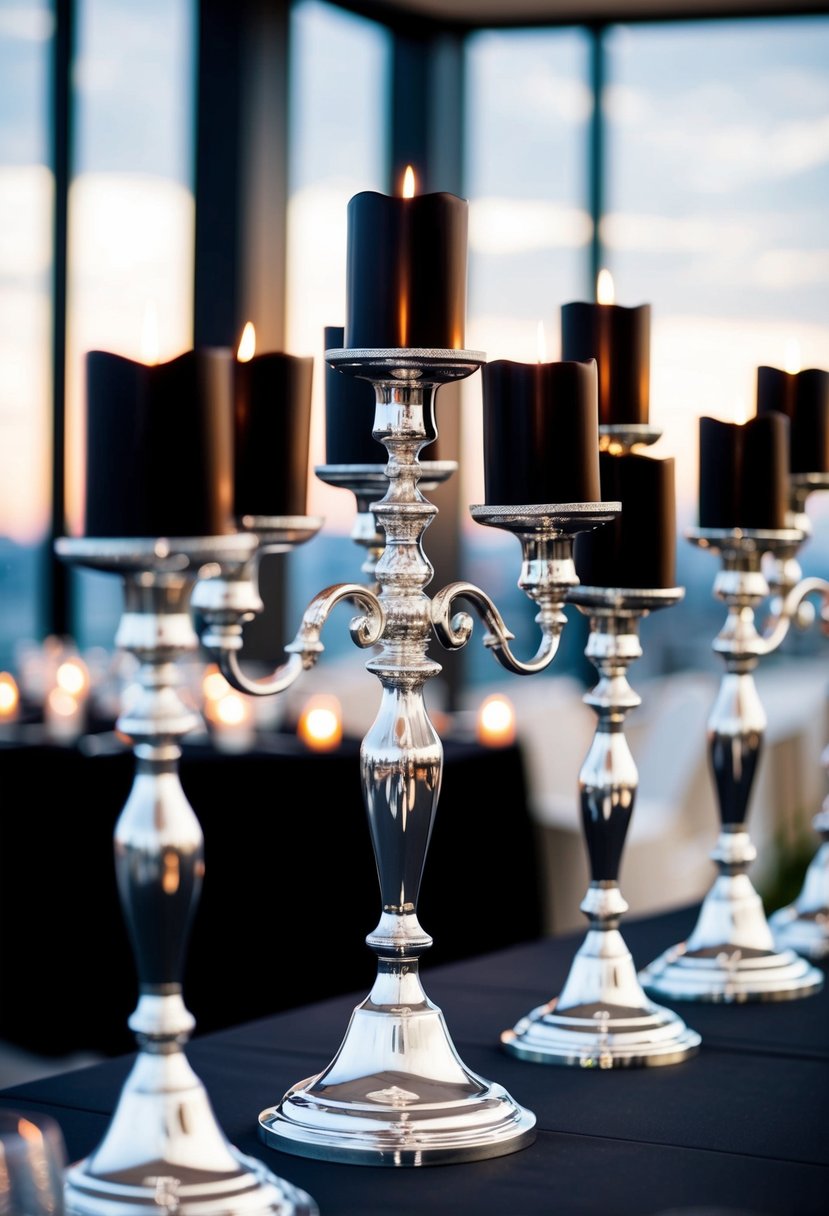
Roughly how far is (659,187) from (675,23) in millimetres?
567

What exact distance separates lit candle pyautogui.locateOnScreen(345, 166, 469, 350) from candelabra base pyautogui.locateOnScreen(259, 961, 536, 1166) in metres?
0.39

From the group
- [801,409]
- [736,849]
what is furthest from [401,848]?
[801,409]

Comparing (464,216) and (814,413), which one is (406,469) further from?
(814,413)

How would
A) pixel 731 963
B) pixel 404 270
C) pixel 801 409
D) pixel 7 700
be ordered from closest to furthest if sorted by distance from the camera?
pixel 404 270 → pixel 731 963 → pixel 801 409 → pixel 7 700

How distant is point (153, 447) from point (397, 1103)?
0.44 metres

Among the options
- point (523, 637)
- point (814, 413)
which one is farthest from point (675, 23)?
point (814, 413)

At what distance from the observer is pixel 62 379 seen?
5.02 meters

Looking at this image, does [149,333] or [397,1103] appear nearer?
[149,333]

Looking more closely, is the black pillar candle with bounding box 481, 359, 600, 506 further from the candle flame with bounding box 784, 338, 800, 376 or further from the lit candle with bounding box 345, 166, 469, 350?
the candle flame with bounding box 784, 338, 800, 376

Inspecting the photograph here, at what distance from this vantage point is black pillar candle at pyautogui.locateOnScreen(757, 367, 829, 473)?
5.41ft

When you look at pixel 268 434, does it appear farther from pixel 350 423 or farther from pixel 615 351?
pixel 615 351

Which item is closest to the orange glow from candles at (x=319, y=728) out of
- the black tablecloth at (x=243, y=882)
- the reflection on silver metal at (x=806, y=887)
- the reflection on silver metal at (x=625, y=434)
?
the black tablecloth at (x=243, y=882)

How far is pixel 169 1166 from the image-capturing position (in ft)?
2.75

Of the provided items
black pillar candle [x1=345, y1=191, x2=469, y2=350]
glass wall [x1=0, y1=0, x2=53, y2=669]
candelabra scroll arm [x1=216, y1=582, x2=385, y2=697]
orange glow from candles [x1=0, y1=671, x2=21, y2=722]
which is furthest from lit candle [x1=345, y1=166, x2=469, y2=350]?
glass wall [x1=0, y1=0, x2=53, y2=669]
